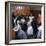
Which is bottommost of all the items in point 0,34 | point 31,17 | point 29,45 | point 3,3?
point 29,45

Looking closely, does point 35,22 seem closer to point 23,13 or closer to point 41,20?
point 41,20

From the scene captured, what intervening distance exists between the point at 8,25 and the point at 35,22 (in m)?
0.39

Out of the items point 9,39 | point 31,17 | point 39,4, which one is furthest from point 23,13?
point 9,39

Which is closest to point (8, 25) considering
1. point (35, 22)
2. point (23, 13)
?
point (23, 13)

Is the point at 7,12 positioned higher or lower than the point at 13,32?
higher

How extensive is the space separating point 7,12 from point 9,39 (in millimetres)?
376

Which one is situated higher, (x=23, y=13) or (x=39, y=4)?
(x=39, y=4)

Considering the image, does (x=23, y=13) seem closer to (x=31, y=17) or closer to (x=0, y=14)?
(x=31, y=17)

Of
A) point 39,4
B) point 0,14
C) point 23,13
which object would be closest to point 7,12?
point 0,14

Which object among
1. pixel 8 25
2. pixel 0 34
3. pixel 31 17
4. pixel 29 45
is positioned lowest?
pixel 29 45

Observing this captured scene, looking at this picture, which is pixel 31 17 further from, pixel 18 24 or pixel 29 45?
pixel 29 45

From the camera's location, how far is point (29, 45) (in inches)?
69.8

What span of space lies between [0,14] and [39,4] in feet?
1.90

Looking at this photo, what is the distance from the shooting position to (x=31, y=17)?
177 centimetres
